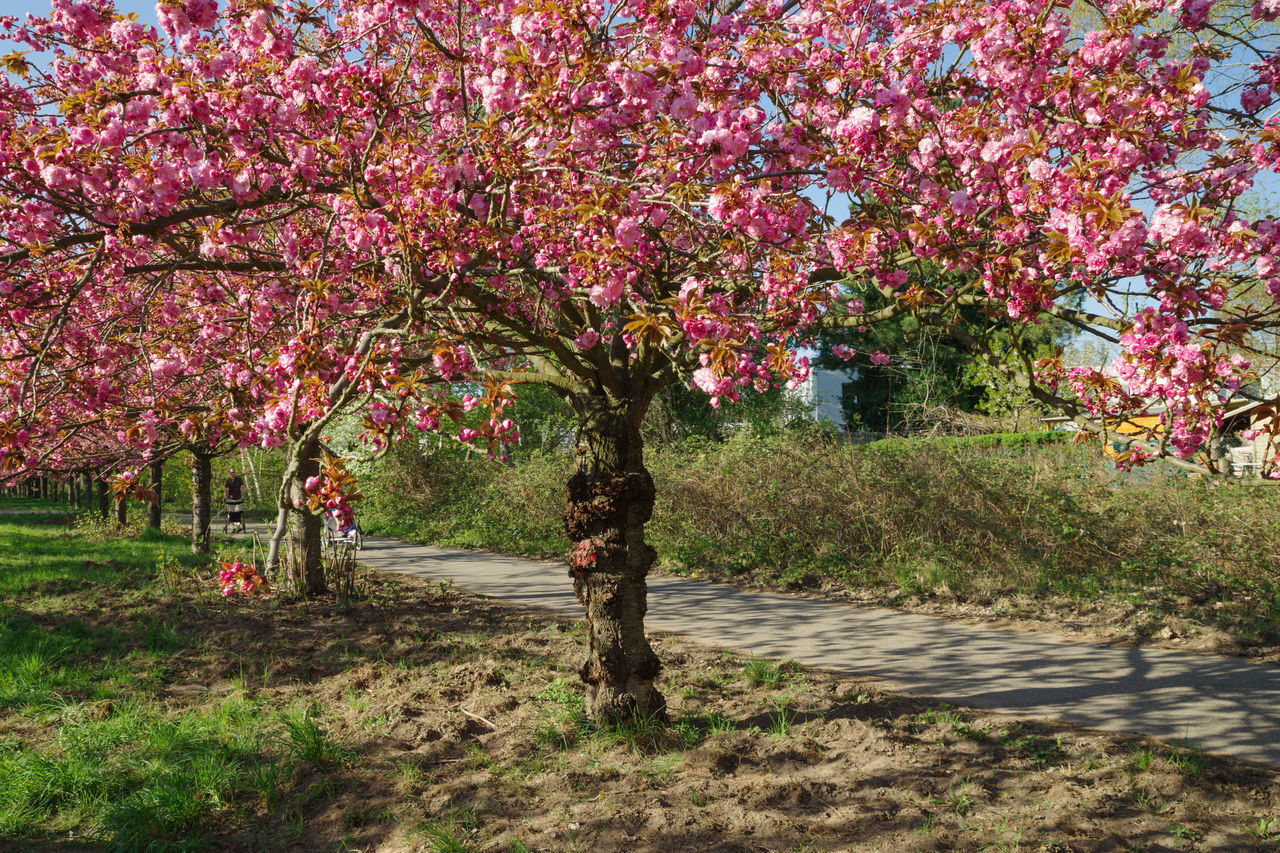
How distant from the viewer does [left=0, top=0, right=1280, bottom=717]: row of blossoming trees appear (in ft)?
11.0

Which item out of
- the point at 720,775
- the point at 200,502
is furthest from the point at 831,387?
the point at 720,775

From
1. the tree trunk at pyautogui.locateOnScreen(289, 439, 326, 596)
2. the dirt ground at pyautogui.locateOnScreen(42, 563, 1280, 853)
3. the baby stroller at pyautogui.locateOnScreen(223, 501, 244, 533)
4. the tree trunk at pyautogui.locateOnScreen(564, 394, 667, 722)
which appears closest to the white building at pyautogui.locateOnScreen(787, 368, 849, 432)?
the baby stroller at pyautogui.locateOnScreen(223, 501, 244, 533)

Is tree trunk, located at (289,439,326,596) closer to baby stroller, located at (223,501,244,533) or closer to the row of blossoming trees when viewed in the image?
the row of blossoming trees

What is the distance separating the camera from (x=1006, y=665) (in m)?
5.87

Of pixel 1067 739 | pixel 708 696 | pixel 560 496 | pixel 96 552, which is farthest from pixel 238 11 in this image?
pixel 96 552

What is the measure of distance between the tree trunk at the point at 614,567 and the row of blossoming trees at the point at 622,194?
19mm

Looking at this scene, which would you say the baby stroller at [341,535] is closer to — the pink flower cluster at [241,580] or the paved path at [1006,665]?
the paved path at [1006,665]

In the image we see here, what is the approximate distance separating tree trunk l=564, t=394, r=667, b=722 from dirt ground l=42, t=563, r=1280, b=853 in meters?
0.21

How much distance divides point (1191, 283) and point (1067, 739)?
2588 millimetres

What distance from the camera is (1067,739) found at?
169 inches

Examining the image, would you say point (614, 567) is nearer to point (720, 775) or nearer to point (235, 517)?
point (720, 775)

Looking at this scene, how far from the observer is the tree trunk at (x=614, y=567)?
14.9 feet

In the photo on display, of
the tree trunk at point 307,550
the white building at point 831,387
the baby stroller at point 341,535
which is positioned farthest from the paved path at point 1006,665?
the white building at point 831,387

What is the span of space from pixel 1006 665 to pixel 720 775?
314 cm
